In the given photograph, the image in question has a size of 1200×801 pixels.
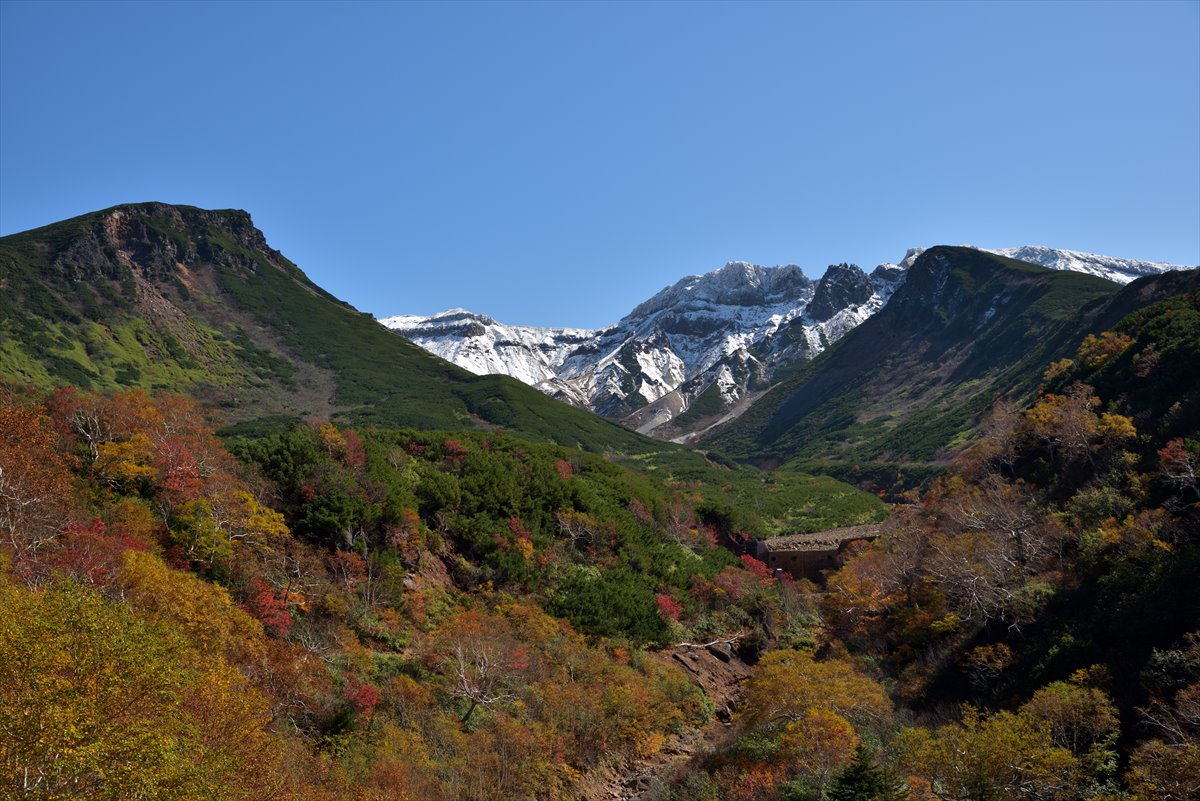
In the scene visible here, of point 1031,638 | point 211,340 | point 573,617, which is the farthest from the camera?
point 211,340

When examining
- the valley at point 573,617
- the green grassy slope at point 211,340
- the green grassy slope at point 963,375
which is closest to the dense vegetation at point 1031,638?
the valley at point 573,617

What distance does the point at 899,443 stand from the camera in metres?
136

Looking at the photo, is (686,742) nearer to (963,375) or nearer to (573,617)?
(573,617)

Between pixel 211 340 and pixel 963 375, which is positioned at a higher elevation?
pixel 211 340

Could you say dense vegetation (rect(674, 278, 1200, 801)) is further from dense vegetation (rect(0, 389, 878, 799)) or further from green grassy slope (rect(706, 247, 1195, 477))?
green grassy slope (rect(706, 247, 1195, 477))

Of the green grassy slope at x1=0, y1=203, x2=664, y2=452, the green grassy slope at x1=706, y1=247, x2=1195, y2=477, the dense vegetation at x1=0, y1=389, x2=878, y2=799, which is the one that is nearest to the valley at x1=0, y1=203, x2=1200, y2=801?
the dense vegetation at x1=0, y1=389, x2=878, y2=799

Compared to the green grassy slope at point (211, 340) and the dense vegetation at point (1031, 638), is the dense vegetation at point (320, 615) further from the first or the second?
the green grassy slope at point (211, 340)

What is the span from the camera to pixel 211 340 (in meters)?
149

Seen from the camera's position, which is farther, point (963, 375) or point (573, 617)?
point (963, 375)

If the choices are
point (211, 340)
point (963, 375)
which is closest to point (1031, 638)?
point (963, 375)

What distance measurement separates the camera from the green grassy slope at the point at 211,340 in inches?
4626

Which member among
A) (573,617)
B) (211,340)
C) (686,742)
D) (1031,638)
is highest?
(211,340)

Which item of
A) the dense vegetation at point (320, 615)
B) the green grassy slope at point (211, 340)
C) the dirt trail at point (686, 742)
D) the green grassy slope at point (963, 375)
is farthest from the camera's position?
the green grassy slope at point (211, 340)

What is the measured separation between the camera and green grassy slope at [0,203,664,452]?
117500mm
